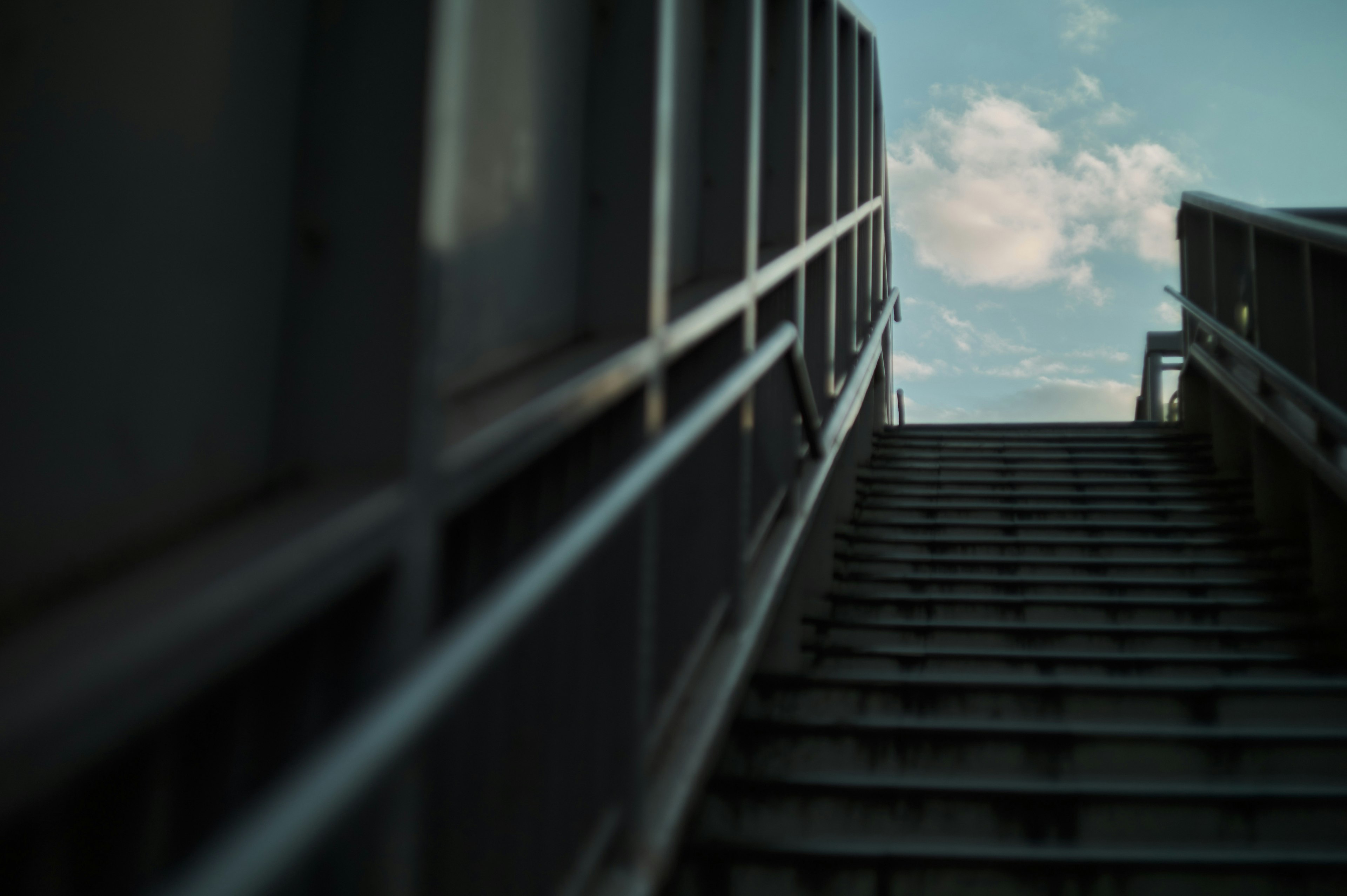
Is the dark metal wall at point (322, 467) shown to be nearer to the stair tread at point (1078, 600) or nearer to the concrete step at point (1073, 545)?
the stair tread at point (1078, 600)

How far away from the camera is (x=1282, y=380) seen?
4.16m

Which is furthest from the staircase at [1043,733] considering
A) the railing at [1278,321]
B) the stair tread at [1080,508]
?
the railing at [1278,321]

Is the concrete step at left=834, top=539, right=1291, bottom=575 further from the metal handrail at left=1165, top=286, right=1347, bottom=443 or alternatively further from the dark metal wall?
the dark metal wall

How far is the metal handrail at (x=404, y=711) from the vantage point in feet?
2.40

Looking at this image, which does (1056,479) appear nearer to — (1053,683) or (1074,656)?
(1074,656)

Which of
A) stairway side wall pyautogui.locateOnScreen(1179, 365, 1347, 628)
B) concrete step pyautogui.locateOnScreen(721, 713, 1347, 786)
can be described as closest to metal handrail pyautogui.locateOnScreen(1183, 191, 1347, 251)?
stairway side wall pyautogui.locateOnScreen(1179, 365, 1347, 628)

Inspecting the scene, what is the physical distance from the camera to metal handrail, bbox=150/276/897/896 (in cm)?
73

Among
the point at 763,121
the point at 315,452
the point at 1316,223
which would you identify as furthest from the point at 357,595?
the point at 1316,223

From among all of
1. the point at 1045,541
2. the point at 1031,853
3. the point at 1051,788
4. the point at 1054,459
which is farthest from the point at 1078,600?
the point at 1054,459

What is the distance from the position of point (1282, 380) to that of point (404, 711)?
4552 mm

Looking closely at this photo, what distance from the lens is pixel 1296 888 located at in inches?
87.4

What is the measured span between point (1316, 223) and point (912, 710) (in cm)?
310

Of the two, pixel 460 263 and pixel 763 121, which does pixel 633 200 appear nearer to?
pixel 460 263

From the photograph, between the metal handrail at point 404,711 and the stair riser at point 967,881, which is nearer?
the metal handrail at point 404,711
